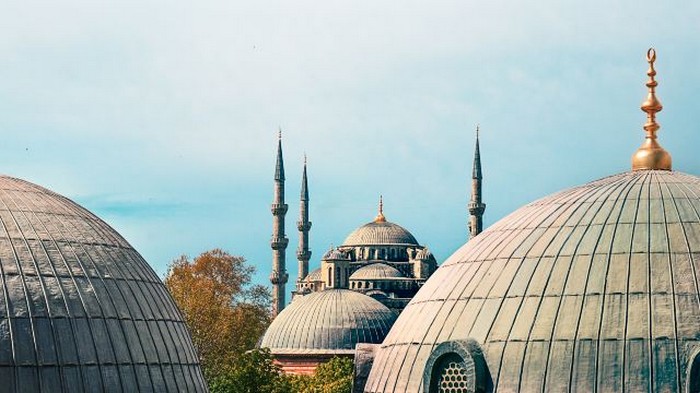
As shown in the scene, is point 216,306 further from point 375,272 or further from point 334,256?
point 375,272

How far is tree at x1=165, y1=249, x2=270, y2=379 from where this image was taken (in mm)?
68562

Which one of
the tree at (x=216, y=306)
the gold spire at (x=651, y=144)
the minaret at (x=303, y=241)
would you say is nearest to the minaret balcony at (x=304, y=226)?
the minaret at (x=303, y=241)

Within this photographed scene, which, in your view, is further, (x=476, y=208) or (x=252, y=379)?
(x=476, y=208)

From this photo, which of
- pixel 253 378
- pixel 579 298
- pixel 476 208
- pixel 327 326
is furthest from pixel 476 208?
pixel 579 298

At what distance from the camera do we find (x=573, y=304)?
24.7 meters

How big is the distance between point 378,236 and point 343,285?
2610 cm

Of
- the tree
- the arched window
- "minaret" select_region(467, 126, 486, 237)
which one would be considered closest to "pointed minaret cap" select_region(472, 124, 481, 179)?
"minaret" select_region(467, 126, 486, 237)

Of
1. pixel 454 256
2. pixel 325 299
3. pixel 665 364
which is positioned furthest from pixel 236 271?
pixel 665 364

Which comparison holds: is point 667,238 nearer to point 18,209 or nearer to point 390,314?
point 18,209

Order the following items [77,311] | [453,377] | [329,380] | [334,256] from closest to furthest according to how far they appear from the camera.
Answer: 1. [77,311]
2. [453,377]
3. [329,380]
4. [334,256]

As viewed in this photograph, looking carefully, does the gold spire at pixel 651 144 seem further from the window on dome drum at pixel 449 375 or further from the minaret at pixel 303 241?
the minaret at pixel 303 241

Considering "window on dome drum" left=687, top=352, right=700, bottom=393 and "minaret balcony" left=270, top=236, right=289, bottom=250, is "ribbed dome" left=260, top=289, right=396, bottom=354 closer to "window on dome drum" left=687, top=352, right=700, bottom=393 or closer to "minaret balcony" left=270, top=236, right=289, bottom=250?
"minaret balcony" left=270, top=236, right=289, bottom=250

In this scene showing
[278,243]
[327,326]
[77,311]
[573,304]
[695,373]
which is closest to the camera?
[695,373]

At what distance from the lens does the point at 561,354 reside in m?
24.2
